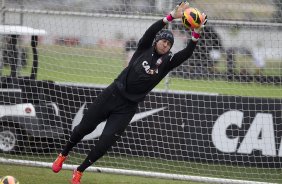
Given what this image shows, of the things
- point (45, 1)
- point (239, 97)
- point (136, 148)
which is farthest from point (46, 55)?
point (239, 97)

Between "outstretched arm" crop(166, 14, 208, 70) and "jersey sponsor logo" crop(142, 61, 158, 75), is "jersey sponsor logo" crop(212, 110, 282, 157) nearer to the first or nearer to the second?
"outstretched arm" crop(166, 14, 208, 70)

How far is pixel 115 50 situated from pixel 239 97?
6.59 ft

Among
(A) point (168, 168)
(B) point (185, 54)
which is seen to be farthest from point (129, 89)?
(A) point (168, 168)

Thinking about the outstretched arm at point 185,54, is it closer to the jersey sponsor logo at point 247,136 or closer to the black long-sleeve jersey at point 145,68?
the black long-sleeve jersey at point 145,68

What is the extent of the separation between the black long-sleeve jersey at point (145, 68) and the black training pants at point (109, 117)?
0.10 meters

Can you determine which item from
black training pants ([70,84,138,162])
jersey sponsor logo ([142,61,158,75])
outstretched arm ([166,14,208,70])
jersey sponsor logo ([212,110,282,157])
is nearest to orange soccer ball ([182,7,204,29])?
outstretched arm ([166,14,208,70])

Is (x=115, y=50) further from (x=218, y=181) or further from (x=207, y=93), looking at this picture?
(x=218, y=181)

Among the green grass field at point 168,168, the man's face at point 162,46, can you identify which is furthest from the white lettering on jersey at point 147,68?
the green grass field at point 168,168

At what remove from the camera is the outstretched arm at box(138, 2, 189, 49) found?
21.6 ft

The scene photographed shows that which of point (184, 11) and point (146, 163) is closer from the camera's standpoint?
point (184, 11)

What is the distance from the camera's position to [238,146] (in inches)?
357

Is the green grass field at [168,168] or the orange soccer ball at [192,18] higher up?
the orange soccer ball at [192,18]

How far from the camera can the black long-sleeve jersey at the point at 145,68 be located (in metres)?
6.71

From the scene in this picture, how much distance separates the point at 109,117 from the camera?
6.82 m
